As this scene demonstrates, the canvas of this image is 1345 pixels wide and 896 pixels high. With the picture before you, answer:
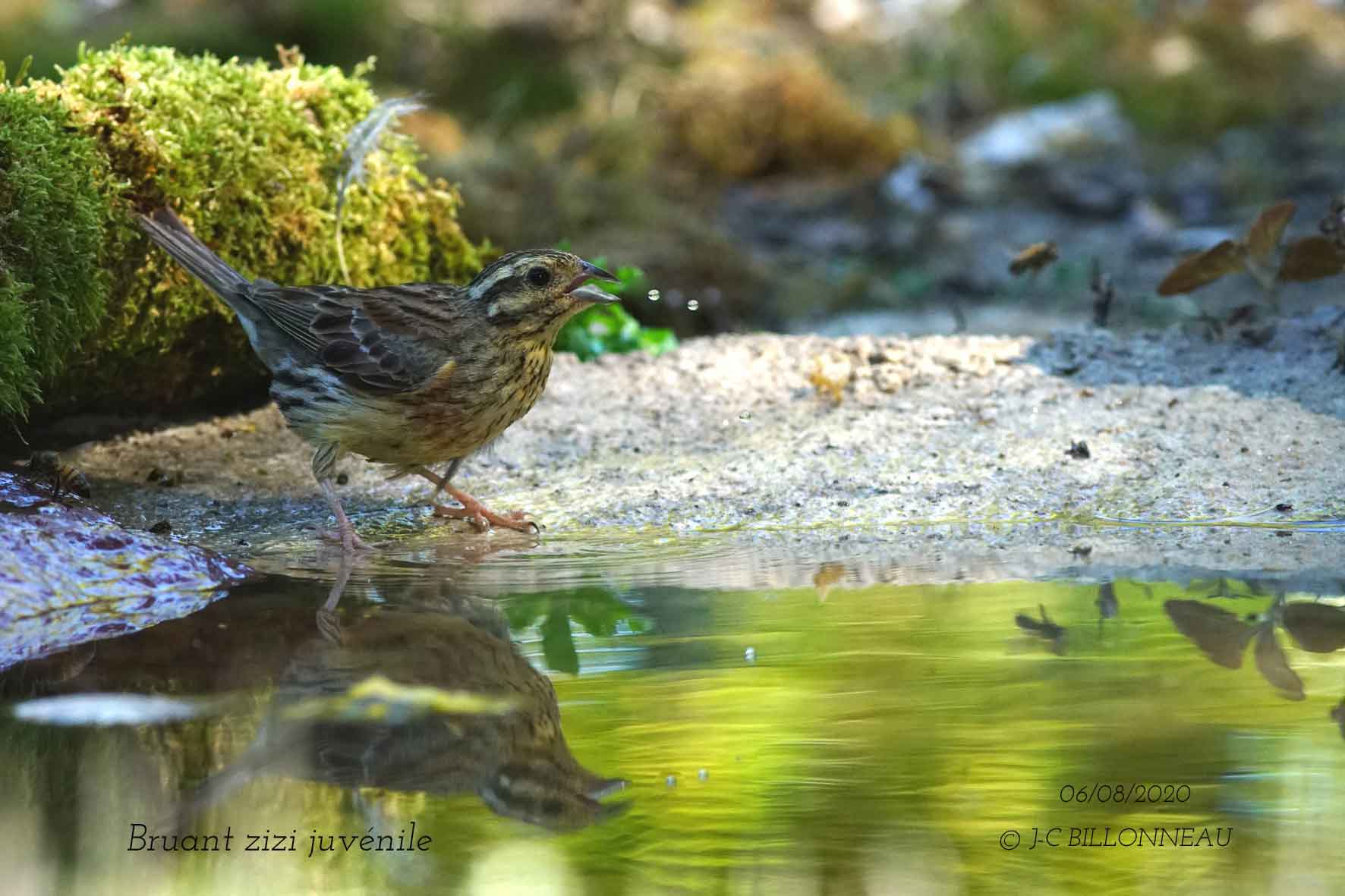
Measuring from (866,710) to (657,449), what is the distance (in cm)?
374

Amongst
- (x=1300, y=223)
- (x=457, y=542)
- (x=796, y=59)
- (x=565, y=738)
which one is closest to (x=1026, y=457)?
(x=457, y=542)

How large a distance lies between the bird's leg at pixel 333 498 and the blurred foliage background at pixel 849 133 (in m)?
2.77

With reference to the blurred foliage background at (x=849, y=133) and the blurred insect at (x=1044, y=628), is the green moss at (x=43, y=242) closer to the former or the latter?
the blurred foliage background at (x=849, y=133)

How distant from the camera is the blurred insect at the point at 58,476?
627cm

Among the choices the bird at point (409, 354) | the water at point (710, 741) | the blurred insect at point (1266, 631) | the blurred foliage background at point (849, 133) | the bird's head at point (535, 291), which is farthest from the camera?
the blurred foliage background at point (849, 133)

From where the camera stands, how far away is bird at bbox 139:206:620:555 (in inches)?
247

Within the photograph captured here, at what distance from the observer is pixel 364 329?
6.43 metres

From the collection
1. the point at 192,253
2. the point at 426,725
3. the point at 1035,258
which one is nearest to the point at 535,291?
the point at 192,253

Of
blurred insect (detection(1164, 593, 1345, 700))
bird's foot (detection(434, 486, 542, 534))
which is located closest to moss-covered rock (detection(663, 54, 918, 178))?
bird's foot (detection(434, 486, 542, 534))

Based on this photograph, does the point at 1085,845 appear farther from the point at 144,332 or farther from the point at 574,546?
the point at 144,332

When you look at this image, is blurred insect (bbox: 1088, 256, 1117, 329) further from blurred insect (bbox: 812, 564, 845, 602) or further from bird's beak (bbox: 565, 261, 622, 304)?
blurred insect (bbox: 812, 564, 845, 602)

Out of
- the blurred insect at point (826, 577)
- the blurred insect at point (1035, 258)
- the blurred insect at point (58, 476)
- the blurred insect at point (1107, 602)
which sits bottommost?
the blurred insect at point (1107, 602)

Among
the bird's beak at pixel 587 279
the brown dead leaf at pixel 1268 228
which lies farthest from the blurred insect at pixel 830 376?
the brown dead leaf at pixel 1268 228

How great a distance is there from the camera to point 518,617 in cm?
484
